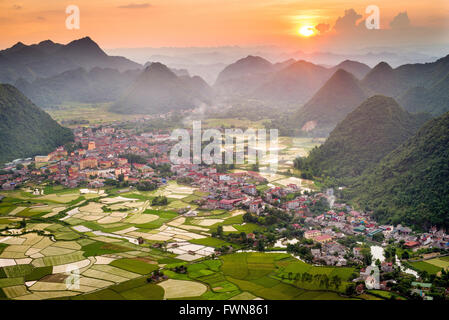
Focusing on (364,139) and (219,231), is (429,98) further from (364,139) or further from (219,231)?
(219,231)

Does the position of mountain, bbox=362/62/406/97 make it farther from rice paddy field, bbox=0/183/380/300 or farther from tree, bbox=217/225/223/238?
tree, bbox=217/225/223/238

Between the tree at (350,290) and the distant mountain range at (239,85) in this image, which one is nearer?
the tree at (350,290)

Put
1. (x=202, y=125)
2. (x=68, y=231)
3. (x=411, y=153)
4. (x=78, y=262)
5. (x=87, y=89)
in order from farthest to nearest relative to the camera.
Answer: (x=87, y=89)
(x=202, y=125)
(x=411, y=153)
(x=68, y=231)
(x=78, y=262)

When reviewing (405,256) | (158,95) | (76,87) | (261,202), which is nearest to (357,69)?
(158,95)

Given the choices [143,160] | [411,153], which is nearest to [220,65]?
[143,160]

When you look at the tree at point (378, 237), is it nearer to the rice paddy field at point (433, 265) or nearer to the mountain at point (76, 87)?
the rice paddy field at point (433, 265)

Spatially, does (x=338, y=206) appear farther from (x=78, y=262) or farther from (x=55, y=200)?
(x=55, y=200)

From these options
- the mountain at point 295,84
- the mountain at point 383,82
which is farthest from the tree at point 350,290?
the mountain at point 295,84
